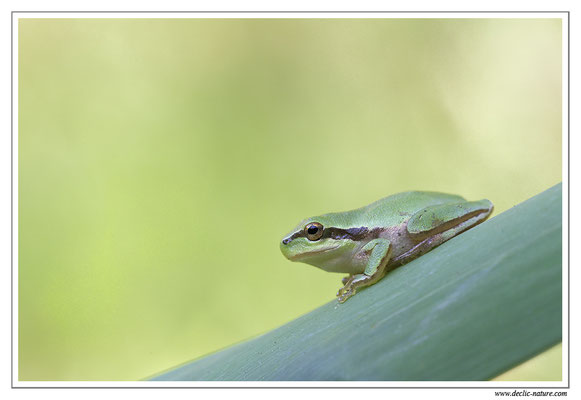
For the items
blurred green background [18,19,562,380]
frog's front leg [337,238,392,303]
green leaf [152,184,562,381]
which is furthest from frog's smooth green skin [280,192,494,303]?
blurred green background [18,19,562,380]

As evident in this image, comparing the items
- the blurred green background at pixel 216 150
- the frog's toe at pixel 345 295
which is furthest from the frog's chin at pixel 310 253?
the blurred green background at pixel 216 150

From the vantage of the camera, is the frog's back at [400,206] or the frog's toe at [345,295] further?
the frog's back at [400,206]

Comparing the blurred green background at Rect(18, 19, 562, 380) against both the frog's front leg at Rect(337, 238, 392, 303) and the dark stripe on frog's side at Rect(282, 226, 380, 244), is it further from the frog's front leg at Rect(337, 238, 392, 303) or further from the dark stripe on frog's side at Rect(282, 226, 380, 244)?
the frog's front leg at Rect(337, 238, 392, 303)

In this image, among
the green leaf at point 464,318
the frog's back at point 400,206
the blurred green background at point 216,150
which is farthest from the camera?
the blurred green background at point 216,150

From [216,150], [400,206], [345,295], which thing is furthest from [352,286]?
[216,150]

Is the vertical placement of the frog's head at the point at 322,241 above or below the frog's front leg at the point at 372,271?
above

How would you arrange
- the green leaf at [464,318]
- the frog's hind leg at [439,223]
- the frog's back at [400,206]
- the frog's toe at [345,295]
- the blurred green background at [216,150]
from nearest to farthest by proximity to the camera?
the green leaf at [464,318]
the frog's toe at [345,295]
the frog's hind leg at [439,223]
the frog's back at [400,206]
the blurred green background at [216,150]

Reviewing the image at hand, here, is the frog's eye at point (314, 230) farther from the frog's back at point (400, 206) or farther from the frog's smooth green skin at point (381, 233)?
the frog's back at point (400, 206)

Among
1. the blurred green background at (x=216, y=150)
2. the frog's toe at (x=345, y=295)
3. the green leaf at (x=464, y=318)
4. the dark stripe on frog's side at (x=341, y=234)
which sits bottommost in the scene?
the green leaf at (x=464, y=318)
